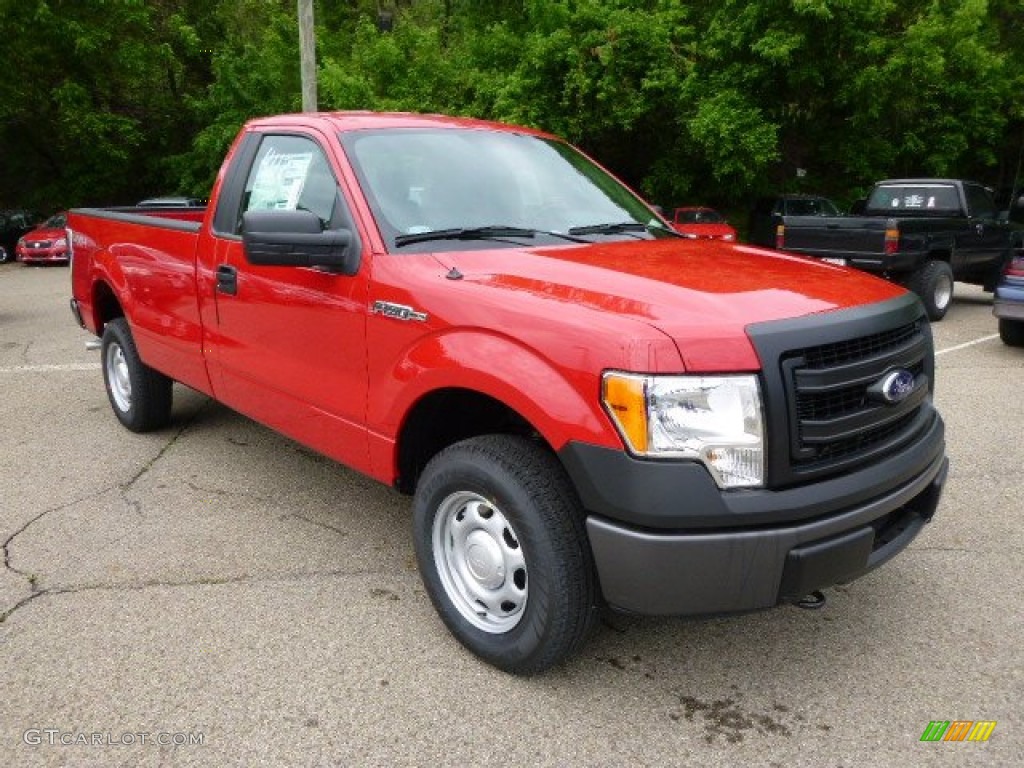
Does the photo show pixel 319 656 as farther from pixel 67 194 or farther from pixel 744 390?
pixel 67 194

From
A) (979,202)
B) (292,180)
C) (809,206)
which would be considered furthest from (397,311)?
(809,206)

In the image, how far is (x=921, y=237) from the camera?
1031 cm

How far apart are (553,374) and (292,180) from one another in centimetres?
191

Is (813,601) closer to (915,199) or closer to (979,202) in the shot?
(915,199)

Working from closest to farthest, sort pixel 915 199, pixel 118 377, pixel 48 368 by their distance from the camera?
1. pixel 118 377
2. pixel 48 368
3. pixel 915 199

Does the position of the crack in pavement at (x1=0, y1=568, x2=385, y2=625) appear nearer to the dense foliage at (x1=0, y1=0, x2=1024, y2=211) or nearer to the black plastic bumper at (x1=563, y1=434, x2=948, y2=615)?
the black plastic bumper at (x1=563, y1=434, x2=948, y2=615)

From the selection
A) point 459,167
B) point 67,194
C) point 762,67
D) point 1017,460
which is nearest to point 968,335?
point 1017,460

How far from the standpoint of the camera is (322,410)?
3576 mm

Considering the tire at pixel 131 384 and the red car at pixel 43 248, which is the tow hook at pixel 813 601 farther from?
the red car at pixel 43 248

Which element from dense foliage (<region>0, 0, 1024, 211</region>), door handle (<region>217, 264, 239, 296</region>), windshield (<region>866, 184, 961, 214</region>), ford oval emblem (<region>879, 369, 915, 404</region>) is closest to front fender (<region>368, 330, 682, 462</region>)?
ford oval emblem (<region>879, 369, 915, 404</region>)

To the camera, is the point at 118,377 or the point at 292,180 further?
the point at 118,377

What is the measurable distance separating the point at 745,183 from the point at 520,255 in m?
20.3

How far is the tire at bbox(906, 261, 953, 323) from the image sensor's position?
414 inches

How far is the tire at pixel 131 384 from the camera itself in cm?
544
